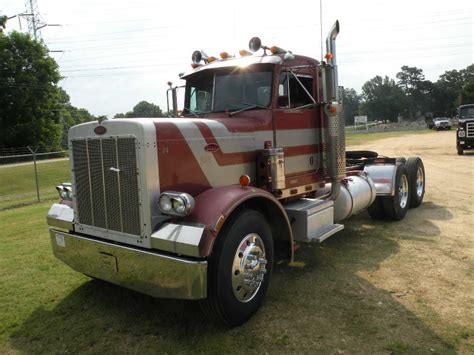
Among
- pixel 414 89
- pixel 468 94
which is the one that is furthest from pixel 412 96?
pixel 468 94

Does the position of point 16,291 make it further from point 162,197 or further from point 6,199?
point 6,199

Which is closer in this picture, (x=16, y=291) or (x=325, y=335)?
(x=325, y=335)

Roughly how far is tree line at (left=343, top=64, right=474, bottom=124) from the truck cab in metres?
94.3

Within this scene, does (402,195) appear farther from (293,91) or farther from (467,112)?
(467,112)

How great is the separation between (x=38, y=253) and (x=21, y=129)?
133ft

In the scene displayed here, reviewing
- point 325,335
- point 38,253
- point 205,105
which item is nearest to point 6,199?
point 38,253

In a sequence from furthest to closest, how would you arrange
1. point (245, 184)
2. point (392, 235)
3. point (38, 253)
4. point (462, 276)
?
point (392, 235) < point (38, 253) < point (462, 276) < point (245, 184)

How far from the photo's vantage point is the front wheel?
370cm

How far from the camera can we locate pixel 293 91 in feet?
17.2

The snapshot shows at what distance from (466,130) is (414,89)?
11402cm

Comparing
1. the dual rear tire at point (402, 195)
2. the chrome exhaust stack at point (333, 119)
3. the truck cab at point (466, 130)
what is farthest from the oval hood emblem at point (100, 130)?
the truck cab at point (466, 130)

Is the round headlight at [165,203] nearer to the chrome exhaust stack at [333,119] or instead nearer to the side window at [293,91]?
the side window at [293,91]

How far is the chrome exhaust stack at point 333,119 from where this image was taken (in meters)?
5.56

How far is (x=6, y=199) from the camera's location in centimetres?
1390
